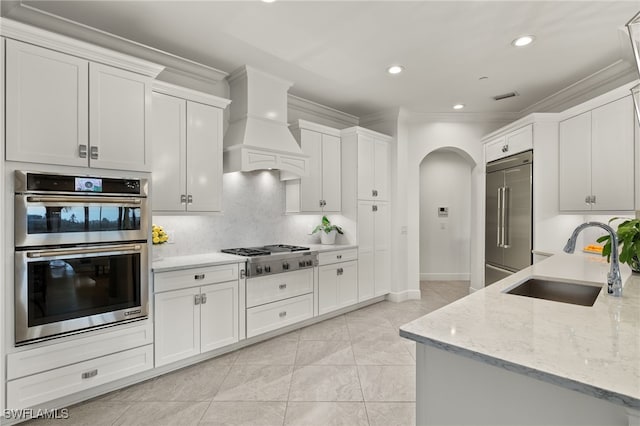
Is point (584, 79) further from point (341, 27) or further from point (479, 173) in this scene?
point (341, 27)

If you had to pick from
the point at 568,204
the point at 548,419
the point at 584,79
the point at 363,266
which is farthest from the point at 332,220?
the point at 548,419

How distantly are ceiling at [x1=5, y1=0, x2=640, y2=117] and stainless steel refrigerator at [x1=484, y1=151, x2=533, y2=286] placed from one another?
103 cm

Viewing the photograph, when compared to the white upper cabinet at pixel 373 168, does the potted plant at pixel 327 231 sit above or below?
below

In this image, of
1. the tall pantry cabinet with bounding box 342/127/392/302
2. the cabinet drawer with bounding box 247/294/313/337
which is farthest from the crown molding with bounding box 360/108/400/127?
the cabinet drawer with bounding box 247/294/313/337

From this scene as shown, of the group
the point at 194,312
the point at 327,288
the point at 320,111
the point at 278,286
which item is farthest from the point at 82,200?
the point at 320,111

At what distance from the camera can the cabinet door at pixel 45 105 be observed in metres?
2.00

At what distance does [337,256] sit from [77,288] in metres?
2.70

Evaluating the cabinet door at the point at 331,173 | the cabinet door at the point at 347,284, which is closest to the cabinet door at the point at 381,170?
the cabinet door at the point at 331,173

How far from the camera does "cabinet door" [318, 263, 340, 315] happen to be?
3920mm

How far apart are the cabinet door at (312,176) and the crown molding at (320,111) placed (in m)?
0.48

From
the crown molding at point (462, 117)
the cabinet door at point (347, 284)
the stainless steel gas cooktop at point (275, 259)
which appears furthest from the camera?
the crown molding at point (462, 117)

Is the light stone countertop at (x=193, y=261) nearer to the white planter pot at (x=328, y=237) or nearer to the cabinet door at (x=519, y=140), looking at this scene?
the white planter pot at (x=328, y=237)

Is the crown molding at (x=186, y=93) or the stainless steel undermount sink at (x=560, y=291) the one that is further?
the crown molding at (x=186, y=93)

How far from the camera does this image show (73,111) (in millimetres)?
2219
